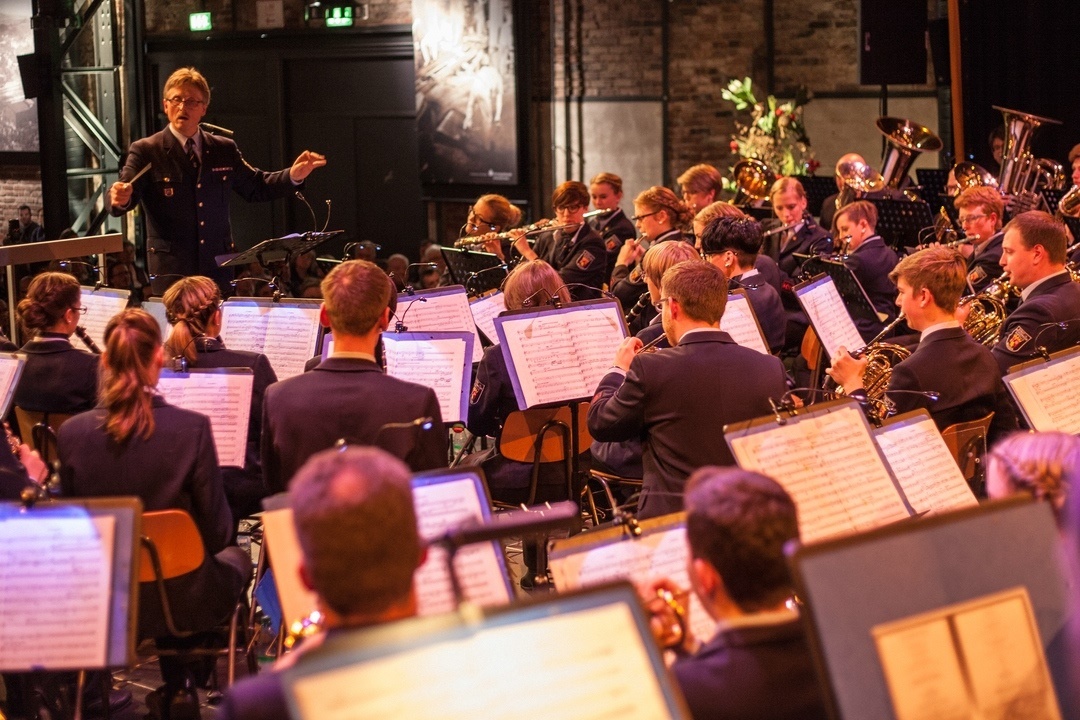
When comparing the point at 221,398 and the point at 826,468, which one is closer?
the point at 826,468

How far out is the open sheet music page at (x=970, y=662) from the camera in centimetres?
194

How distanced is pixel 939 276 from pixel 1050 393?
0.60 metres

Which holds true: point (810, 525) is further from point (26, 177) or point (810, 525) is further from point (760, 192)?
point (26, 177)

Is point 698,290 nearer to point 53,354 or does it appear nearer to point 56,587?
point 56,587

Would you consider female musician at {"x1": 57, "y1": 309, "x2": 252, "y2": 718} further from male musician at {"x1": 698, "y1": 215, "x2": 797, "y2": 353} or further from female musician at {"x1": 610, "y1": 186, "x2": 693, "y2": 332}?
female musician at {"x1": 610, "y1": 186, "x2": 693, "y2": 332}

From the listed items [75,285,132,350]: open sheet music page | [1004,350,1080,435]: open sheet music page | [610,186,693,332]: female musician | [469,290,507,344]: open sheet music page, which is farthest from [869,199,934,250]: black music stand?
[75,285,132,350]: open sheet music page

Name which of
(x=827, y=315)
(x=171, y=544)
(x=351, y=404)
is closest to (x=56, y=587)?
(x=171, y=544)

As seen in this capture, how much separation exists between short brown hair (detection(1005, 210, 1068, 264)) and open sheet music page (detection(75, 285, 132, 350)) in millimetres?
4018

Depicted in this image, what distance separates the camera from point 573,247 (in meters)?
7.94

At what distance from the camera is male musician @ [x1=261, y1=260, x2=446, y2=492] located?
11.6 ft

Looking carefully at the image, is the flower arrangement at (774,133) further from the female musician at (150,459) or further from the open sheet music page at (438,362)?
the female musician at (150,459)

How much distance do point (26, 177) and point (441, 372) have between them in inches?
410

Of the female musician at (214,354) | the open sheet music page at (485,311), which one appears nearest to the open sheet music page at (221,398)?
the female musician at (214,354)

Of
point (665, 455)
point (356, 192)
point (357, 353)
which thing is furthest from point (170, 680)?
point (356, 192)
